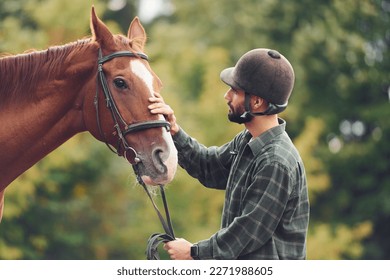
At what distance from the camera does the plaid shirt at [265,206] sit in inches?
172

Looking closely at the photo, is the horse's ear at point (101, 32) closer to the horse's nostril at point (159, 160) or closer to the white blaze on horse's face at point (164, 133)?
the white blaze on horse's face at point (164, 133)

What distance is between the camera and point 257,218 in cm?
438

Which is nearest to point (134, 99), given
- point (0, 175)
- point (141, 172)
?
point (141, 172)

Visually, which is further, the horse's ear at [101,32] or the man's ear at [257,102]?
the horse's ear at [101,32]

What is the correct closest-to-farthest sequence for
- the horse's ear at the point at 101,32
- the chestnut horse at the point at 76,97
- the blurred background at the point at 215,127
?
the chestnut horse at the point at 76,97
the horse's ear at the point at 101,32
the blurred background at the point at 215,127

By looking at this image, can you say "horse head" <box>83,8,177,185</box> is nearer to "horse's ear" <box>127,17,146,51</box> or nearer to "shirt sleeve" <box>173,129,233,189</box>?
"horse's ear" <box>127,17,146,51</box>

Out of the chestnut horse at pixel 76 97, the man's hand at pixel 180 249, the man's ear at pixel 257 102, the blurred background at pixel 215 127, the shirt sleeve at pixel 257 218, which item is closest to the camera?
the shirt sleeve at pixel 257 218

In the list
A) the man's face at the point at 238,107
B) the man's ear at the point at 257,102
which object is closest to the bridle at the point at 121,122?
the man's face at the point at 238,107

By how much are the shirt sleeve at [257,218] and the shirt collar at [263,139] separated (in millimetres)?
185

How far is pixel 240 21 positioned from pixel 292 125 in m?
3.34

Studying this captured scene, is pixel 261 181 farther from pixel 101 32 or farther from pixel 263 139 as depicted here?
pixel 101 32

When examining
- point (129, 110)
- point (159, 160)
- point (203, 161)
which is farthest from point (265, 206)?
point (129, 110)

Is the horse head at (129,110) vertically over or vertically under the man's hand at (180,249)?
over

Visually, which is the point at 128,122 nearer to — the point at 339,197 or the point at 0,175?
the point at 0,175
